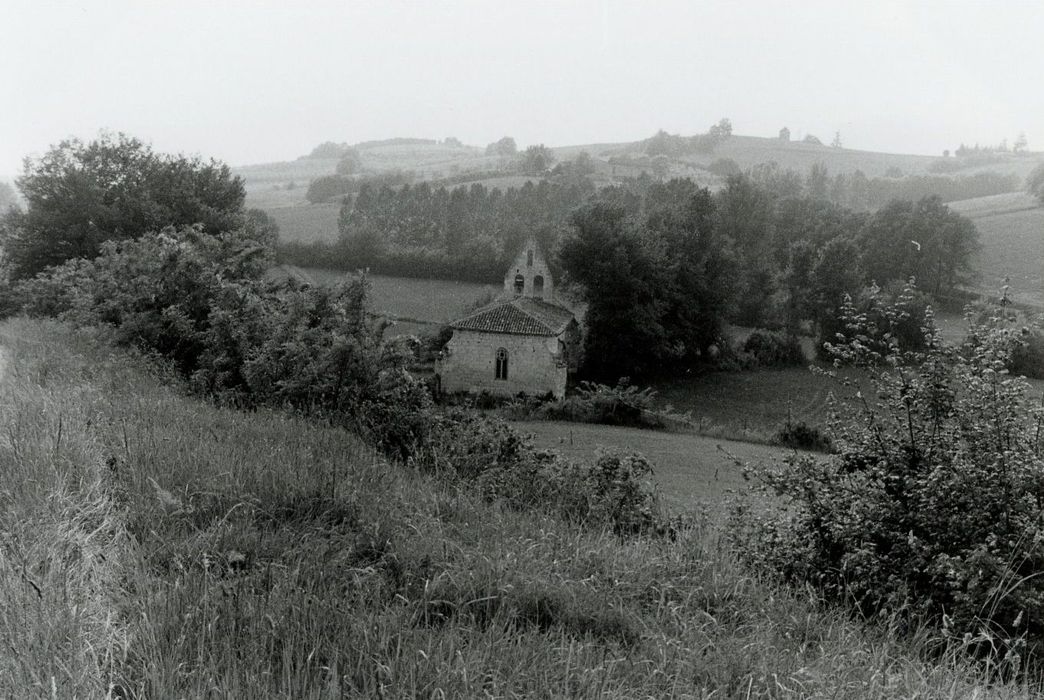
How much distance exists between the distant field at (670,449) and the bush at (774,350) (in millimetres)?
19804

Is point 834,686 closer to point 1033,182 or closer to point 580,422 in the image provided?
point 580,422

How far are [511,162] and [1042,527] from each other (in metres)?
97.6

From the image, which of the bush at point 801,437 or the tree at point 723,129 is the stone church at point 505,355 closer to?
the bush at point 801,437

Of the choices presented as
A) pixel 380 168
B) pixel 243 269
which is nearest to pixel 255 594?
pixel 243 269

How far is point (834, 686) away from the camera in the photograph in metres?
2.85

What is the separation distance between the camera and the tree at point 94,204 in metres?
31.3

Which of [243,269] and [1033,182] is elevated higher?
[1033,182]

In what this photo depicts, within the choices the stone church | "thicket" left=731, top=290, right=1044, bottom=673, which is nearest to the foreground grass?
"thicket" left=731, top=290, right=1044, bottom=673

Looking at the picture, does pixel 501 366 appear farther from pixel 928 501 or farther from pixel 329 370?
pixel 928 501

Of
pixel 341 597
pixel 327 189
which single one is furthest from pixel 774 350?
pixel 327 189

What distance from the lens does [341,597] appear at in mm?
3182

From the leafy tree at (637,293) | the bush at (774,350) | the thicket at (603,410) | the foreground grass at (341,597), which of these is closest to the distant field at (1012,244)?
the bush at (774,350)

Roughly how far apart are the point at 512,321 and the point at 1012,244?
1804 inches

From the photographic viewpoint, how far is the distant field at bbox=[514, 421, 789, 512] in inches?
849
